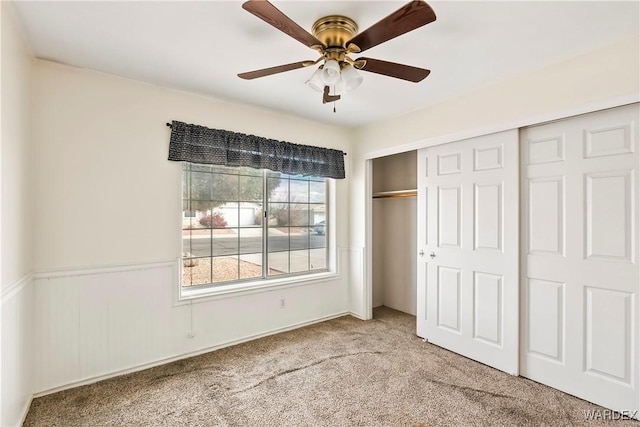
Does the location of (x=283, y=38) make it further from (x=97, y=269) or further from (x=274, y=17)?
(x=97, y=269)

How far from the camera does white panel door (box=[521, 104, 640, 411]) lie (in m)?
2.10

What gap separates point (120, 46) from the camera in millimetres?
2158

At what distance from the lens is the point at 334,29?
6.04ft

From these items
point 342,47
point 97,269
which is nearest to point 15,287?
point 97,269

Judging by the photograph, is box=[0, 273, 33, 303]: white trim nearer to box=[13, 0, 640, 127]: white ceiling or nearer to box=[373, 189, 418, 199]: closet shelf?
box=[13, 0, 640, 127]: white ceiling

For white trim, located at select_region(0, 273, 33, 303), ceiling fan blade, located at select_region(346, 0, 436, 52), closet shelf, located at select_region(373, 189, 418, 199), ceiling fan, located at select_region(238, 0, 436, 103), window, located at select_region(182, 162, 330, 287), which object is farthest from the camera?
closet shelf, located at select_region(373, 189, 418, 199)

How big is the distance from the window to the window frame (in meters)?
0.02

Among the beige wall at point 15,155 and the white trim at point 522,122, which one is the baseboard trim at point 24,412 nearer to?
the beige wall at point 15,155

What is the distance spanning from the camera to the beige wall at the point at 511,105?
2.09m

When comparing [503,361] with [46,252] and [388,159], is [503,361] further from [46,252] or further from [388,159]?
[46,252]

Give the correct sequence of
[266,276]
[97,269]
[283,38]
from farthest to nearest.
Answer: [266,276] < [97,269] < [283,38]

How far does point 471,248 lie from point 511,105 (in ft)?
4.27

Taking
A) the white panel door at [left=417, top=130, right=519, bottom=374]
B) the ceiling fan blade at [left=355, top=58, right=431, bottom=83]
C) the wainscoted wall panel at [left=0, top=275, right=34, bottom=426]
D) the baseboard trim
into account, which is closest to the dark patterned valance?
the white panel door at [left=417, top=130, right=519, bottom=374]

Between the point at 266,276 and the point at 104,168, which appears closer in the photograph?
the point at 104,168
